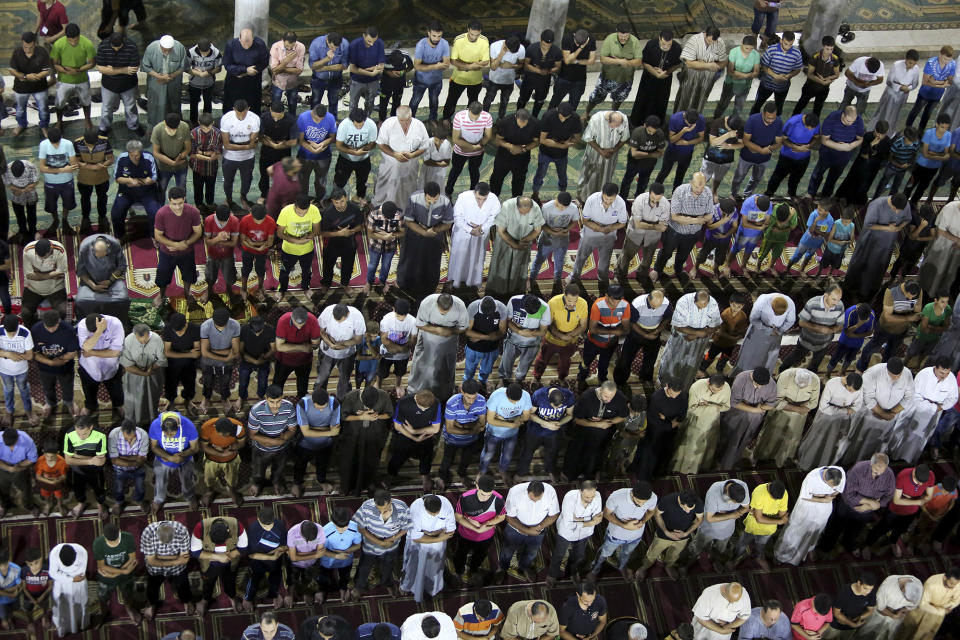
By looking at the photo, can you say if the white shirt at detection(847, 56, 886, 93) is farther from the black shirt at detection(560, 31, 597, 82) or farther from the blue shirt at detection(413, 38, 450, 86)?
the blue shirt at detection(413, 38, 450, 86)

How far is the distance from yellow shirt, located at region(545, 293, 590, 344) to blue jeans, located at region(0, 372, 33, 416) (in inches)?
217

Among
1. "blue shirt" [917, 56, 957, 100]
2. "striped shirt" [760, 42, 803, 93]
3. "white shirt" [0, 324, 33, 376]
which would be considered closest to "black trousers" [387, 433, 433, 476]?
"white shirt" [0, 324, 33, 376]

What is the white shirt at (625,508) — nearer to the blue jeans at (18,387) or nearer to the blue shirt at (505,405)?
the blue shirt at (505,405)

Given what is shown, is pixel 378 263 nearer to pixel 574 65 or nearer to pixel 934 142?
pixel 574 65

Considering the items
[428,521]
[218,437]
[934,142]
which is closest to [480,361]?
[428,521]

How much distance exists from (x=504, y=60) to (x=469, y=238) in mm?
3382

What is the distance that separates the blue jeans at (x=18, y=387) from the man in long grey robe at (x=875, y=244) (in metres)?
9.86

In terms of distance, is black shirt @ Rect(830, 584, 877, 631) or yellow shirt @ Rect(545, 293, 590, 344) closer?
black shirt @ Rect(830, 584, 877, 631)

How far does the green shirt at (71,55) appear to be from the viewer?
1830 cm

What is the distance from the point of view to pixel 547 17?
20547 mm

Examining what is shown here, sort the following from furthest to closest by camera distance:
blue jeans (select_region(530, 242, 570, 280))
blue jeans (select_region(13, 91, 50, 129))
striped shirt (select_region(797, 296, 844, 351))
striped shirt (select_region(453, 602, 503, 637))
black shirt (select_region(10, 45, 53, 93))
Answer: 1. blue jeans (select_region(13, 91, 50, 129))
2. black shirt (select_region(10, 45, 53, 93))
3. blue jeans (select_region(530, 242, 570, 280))
4. striped shirt (select_region(797, 296, 844, 351))
5. striped shirt (select_region(453, 602, 503, 637))

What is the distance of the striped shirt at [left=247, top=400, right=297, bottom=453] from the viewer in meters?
14.8

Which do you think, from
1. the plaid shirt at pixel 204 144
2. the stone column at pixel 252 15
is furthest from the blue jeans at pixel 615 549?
the stone column at pixel 252 15

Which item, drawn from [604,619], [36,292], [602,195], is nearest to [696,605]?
[604,619]
